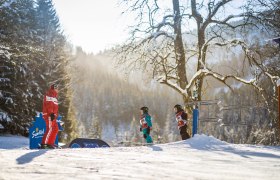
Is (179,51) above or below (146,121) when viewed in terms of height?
above

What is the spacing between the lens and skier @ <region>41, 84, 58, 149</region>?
34.9ft

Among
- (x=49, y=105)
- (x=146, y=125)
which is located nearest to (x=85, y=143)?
(x=49, y=105)

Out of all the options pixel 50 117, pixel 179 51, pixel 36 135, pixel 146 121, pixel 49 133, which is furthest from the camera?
pixel 179 51

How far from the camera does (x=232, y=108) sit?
43.7ft

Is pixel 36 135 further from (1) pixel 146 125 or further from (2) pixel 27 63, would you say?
(2) pixel 27 63

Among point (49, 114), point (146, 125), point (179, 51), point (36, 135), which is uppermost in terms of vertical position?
point (179, 51)

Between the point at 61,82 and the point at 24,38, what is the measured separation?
994 centimetres

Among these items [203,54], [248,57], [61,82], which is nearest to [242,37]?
[248,57]

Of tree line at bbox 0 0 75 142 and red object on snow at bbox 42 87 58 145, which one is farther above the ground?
tree line at bbox 0 0 75 142

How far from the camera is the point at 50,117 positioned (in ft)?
34.6

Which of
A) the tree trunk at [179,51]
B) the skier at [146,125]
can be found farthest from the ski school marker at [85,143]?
the tree trunk at [179,51]

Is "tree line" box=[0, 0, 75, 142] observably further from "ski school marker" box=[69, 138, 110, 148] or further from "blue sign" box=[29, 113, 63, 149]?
"ski school marker" box=[69, 138, 110, 148]

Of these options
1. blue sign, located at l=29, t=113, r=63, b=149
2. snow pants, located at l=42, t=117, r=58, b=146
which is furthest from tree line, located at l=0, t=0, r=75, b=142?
snow pants, located at l=42, t=117, r=58, b=146

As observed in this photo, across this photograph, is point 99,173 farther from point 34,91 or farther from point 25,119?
point 34,91
